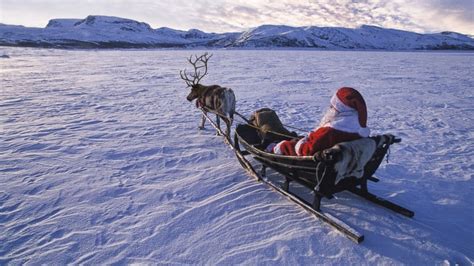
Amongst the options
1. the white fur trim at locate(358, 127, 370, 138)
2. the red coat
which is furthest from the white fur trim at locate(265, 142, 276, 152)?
the white fur trim at locate(358, 127, 370, 138)

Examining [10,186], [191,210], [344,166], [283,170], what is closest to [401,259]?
[344,166]

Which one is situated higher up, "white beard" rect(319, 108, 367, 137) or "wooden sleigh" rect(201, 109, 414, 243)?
"white beard" rect(319, 108, 367, 137)

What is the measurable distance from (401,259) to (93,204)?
127 inches

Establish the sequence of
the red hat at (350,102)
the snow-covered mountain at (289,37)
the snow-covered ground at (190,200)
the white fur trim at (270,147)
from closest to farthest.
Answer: the red hat at (350,102)
the snow-covered ground at (190,200)
the white fur trim at (270,147)
the snow-covered mountain at (289,37)

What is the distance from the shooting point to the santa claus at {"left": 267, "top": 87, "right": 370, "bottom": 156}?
2.81 meters

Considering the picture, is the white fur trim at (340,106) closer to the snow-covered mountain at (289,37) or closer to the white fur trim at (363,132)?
the white fur trim at (363,132)

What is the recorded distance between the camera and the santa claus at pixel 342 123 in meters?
Answer: 2.81

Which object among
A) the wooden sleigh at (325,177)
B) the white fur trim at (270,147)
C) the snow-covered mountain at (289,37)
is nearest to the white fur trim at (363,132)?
the wooden sleigh at (325,177)

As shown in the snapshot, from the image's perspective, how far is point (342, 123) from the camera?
114 inches

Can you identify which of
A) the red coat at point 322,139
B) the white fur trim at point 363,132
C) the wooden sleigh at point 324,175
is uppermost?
the white fur trim at point 363,132

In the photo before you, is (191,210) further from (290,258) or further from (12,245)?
(12,245)

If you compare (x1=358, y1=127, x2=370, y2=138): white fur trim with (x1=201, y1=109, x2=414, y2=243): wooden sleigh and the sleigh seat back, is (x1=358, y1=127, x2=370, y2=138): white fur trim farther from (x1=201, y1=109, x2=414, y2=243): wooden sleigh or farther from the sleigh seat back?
(x1=201, y1=109, x2=414, y2=243): wooden sleigh

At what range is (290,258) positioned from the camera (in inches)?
111

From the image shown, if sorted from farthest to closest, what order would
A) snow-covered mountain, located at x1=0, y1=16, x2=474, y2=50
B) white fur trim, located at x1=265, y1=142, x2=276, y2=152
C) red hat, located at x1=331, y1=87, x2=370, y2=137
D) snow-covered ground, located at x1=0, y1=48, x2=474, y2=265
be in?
snow-covered mountain, located at x1=0, y1=16, x2=474, y2=50
white fur trim, located at x1=265, y1=142, x2=276, y2=152
snow-covered ground, located at x1=0, y1=48, x2=474, y2=265
red hat, located at x1=331, y1=87, x2=370, y2=137
